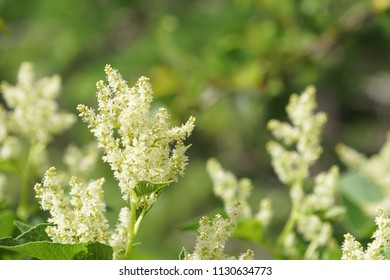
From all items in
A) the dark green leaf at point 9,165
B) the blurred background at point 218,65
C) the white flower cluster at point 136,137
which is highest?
the blurred background at point 218,65

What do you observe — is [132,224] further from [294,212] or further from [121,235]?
[294,212]

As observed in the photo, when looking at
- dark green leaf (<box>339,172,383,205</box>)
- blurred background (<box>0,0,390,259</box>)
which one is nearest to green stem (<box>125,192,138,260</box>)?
blurred background (<box>0,0,390,259</box>)

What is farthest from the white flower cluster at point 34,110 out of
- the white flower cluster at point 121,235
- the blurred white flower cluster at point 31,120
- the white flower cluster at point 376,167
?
the white flower cluster at point 376,167

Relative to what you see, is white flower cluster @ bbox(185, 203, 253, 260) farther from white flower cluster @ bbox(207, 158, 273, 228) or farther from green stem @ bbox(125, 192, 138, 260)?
white flower cluster @ bbox(207, 158, 273, 228)

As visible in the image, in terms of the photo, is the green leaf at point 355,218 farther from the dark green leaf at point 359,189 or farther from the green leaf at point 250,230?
the green leaf at point 250,230

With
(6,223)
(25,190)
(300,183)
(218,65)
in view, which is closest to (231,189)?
(300,183)
